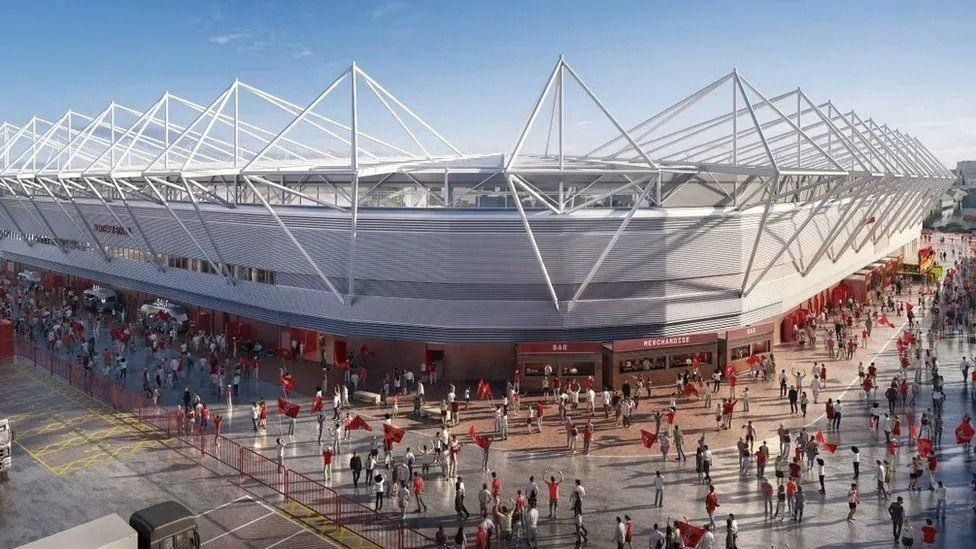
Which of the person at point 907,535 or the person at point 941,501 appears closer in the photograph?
the person at point 907,535

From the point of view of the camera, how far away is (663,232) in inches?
1260

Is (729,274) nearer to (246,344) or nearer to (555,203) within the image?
(555,203)

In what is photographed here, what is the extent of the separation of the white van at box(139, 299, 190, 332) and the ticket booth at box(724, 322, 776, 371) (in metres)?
33.9

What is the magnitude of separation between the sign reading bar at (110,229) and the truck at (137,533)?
40105 mm

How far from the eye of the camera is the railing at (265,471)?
1778 cm

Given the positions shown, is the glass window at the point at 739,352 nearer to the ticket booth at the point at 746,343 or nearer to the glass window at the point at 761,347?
the ticket booth at the point at 746,343

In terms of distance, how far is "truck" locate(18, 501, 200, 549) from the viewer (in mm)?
13127

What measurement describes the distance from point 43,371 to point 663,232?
32.9 metres

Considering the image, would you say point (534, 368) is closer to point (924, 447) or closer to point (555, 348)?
point (555, 348)

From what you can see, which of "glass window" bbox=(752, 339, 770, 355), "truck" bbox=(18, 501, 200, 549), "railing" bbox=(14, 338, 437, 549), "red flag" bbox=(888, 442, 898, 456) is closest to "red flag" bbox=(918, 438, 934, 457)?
"red flag" bbox=(888, 442, 898, 456)

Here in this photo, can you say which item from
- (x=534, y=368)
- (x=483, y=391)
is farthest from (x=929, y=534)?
(x=534, y=368)

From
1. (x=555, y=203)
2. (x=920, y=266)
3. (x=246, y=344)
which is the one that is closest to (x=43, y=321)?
(x=246, y=344)

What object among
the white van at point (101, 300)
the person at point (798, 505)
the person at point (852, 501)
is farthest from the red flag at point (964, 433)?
the white van at point (101, 300)

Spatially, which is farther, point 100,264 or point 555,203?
point 100,264
